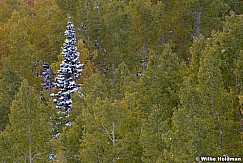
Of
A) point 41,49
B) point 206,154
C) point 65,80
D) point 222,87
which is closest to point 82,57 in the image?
point 65,80

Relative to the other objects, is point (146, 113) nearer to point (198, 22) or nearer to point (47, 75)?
point (198, 22)

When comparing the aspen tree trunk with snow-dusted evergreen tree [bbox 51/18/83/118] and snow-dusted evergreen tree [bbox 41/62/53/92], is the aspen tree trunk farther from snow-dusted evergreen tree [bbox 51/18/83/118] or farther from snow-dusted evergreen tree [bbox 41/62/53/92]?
snow-dusted evergreen tree [bbox 41/62/53/92]

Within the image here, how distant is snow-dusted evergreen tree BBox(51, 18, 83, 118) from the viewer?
1384 inches

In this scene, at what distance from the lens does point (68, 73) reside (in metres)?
36.6

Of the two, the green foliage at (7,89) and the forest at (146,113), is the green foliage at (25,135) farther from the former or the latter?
the green foliage at (7,89)

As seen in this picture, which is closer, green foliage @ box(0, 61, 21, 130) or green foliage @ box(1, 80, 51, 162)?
green foliage @ box(1, 80, 51, 162)

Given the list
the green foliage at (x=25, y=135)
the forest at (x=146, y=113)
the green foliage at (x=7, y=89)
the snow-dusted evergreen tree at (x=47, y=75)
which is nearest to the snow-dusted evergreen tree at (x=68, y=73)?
the forest at (x=146, y=113)

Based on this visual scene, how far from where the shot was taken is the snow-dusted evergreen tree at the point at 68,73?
115 ft

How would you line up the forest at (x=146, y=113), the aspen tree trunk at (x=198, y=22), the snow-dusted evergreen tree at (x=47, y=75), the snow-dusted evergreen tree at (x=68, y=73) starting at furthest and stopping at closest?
the snow-dusted evergreen tree at (x=47, y=75) → the aspen tree trunk at (x=198, y=22) → the snow-dusted evergreen tree at (x=68, y=73) → the forest at (x=146, y=113)

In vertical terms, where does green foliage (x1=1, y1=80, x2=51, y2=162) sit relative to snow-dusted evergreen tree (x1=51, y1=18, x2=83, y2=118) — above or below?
below

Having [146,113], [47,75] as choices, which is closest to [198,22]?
[47,75]

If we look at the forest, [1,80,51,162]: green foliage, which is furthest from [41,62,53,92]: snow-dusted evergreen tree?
[1,80,51,162]: green foliage

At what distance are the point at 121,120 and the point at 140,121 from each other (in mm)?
1043

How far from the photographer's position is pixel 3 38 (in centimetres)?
4366
